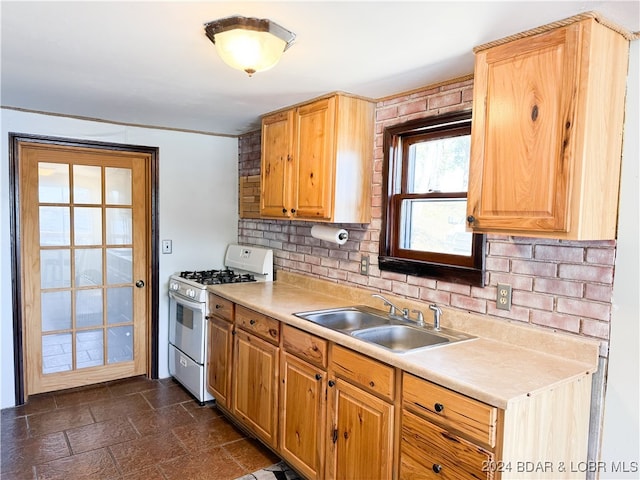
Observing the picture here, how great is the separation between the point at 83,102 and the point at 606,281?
3170 mm

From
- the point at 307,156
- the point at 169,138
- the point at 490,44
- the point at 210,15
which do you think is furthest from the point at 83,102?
the point at 490,44

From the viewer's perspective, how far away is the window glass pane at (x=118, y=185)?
12.1 feet

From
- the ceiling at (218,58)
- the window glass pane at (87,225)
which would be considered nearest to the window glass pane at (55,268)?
the window glass pane at (87,225)

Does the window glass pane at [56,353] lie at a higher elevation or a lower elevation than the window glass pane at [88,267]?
lower

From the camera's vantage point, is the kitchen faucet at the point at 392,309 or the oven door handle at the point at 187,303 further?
the oven door handle at the point at 187,303

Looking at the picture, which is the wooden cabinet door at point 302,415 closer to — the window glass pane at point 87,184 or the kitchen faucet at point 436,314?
the kitchen faucet at point 436,314

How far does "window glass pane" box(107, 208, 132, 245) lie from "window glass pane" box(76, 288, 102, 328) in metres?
0.44

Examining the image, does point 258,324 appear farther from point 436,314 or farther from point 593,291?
point 593,291

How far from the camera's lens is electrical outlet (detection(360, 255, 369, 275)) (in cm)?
288

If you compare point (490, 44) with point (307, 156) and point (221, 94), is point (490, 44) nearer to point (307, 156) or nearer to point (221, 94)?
point (307, 156)

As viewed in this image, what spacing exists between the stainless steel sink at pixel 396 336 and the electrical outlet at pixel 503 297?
0.39 metres

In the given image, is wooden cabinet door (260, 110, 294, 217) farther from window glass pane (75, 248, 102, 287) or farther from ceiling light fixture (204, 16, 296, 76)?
window glass pane (75, 248, 102, 287)

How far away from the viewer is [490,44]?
1.77 meters

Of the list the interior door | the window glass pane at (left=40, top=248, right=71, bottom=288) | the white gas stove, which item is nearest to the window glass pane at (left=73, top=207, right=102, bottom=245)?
the interior door
